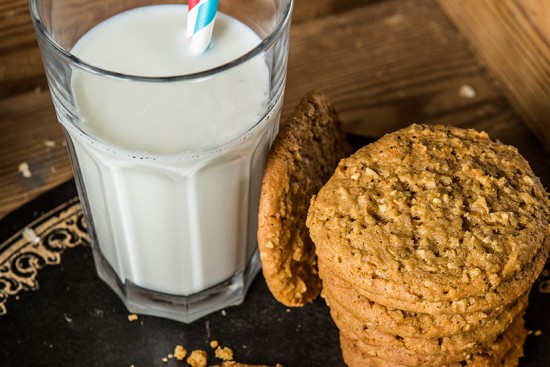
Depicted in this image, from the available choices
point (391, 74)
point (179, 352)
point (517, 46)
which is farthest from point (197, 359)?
point (517, 46)

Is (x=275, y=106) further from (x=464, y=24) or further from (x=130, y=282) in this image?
(x=464, y=24)

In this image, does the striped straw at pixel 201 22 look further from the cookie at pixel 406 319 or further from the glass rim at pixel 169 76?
the cookie at pixel 406 319

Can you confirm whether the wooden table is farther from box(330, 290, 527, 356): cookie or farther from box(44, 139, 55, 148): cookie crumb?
box(330, 290, 527, 356): cookie

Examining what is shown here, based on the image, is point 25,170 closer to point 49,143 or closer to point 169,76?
point 49,143

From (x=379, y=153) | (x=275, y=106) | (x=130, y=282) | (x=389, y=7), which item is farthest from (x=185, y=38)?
(x=389, y=7)

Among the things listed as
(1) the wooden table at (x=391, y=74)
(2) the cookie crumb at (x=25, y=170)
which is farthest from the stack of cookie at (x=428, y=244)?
(2) the cookie crumb at (x=25, y=170)

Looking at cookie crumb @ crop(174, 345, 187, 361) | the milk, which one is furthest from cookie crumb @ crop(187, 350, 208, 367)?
the milk
